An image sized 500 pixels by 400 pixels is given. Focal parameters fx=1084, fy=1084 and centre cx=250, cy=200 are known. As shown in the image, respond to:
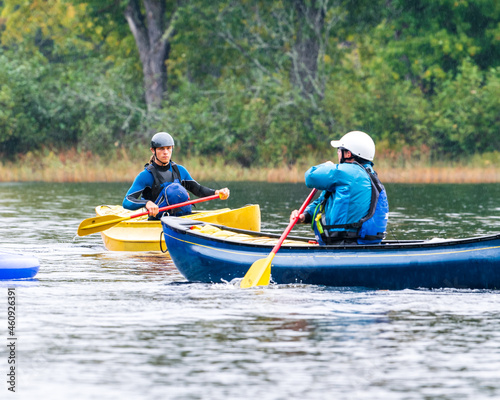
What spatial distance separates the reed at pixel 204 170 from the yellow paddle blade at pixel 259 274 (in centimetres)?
2149

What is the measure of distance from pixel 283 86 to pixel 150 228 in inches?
936

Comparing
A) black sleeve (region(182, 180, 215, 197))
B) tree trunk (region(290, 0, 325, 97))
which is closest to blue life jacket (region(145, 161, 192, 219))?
black sleeve (region(182, 180, 215, 197))

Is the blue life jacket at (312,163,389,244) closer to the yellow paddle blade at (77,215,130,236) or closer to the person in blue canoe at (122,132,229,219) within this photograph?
the person in blue canoe at (122,132,229,219)

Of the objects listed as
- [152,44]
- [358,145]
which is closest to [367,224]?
[358,145]

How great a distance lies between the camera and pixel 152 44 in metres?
39.8

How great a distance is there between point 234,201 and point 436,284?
1380 centimetres

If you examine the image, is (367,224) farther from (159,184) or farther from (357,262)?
(159,184)

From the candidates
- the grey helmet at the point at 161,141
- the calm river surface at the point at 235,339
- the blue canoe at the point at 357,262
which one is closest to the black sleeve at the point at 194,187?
the grey helmet at the point at 161,141

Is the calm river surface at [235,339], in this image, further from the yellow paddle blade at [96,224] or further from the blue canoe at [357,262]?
the yellow paddle blade at [96,224]

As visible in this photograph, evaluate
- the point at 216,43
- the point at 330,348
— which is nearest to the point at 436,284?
the point at 330,348

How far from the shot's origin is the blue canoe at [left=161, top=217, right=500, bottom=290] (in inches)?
384

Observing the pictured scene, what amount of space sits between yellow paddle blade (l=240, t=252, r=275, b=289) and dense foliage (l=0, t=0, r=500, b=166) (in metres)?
24.9

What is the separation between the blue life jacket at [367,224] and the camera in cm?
1015

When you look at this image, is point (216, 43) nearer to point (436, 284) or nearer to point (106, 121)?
point (106, 121)
